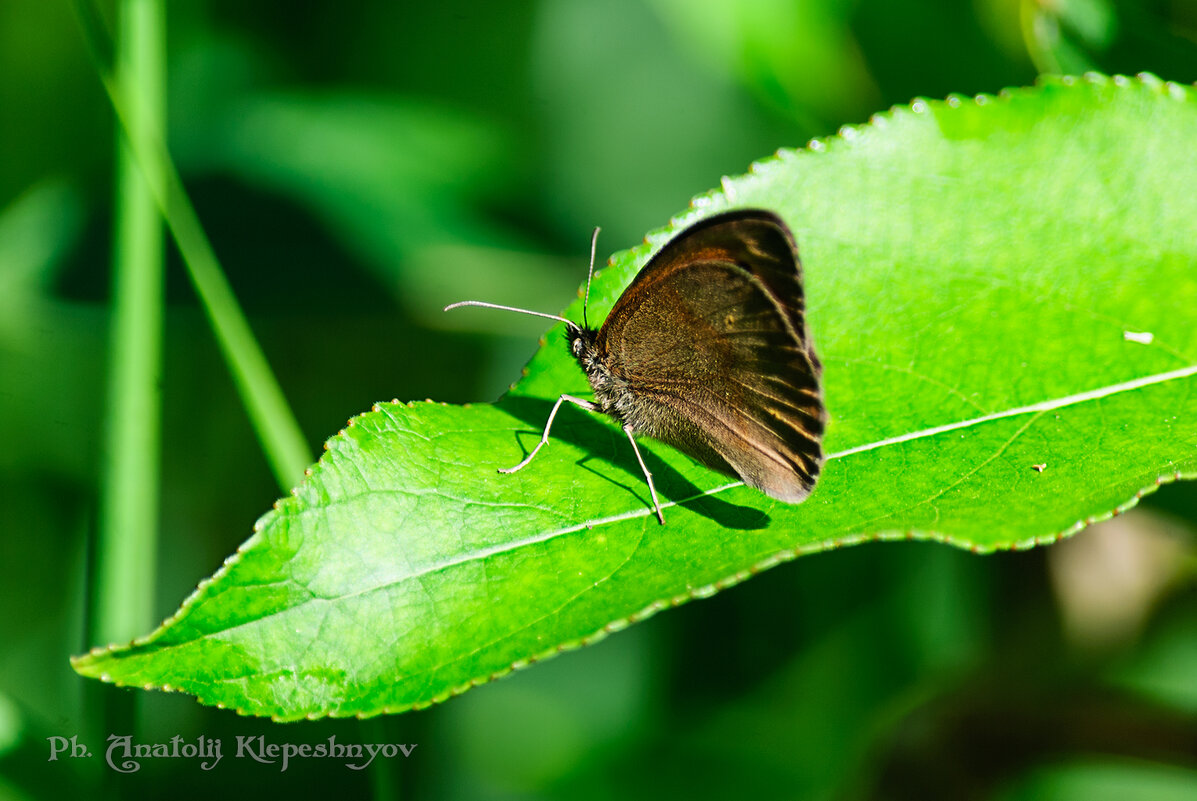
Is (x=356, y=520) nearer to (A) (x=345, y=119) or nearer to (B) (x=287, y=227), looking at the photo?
(B) (x=287, y=227)

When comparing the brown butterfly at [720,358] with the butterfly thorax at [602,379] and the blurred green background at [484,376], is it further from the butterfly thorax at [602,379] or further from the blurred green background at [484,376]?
the blurred green background at [484,376]

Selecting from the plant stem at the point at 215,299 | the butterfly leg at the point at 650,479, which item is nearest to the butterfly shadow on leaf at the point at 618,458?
the butterfly leg at the point at 650,479

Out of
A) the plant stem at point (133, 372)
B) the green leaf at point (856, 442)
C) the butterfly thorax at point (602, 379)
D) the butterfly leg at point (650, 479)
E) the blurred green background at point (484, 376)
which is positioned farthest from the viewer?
the blurred green background at point (484, 376)

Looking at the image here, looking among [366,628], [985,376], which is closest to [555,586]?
[366,628]

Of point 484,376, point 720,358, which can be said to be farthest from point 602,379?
point 484,376

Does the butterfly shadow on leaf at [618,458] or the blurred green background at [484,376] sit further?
the blurred green background at [484,376]

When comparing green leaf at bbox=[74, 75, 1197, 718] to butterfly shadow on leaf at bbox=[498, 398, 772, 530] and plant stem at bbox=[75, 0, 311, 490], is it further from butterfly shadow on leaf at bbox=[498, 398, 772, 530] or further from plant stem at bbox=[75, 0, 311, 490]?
plant stem at bbox=[75, 0, 311, 490]

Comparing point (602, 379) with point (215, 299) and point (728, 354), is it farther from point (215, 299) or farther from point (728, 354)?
point (215, 299)
